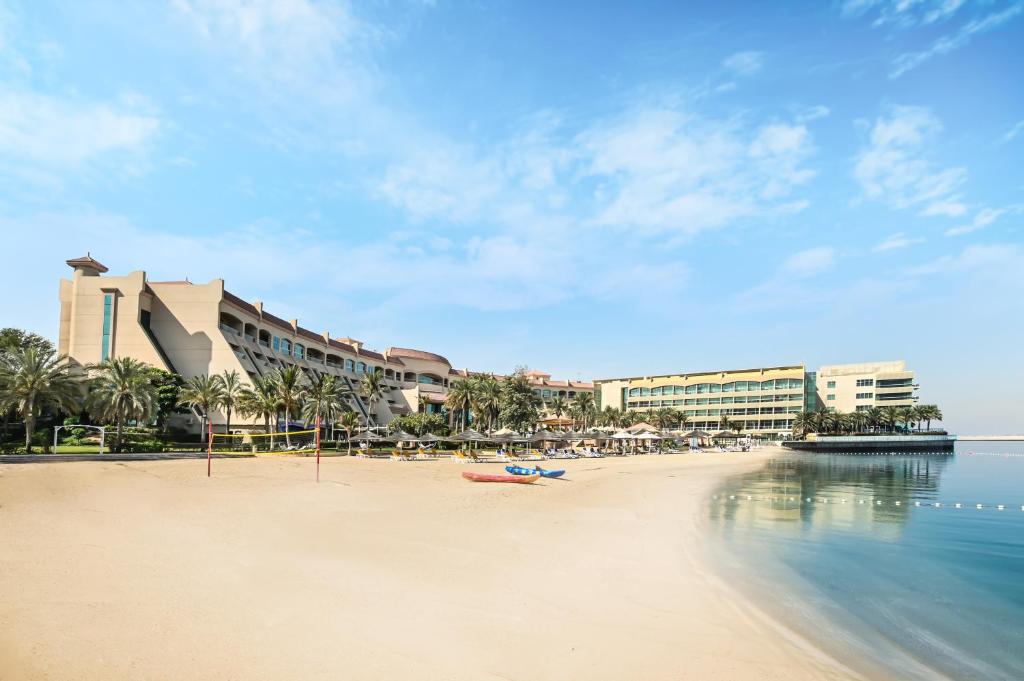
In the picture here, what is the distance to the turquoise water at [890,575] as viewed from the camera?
11242 millimetres

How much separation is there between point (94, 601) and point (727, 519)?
22.7m

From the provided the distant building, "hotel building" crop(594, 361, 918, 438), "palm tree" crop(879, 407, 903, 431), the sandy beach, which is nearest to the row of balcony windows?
"hotel building" crop(594, 361, 918, 438)

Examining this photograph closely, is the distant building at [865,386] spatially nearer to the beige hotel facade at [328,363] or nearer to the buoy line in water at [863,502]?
the beige hotel facade at [328,363]

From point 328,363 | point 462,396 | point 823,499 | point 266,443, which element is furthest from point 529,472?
point 328,363

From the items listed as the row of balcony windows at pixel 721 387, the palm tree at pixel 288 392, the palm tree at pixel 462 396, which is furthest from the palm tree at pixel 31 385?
the row of balcony windows at pixel 721 387

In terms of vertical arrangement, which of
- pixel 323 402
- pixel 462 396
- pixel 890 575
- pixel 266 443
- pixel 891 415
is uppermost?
pixel 462 396

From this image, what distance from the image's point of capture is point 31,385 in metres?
36.5

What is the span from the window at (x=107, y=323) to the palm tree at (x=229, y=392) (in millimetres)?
11618

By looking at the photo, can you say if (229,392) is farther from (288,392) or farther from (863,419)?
(863,419)

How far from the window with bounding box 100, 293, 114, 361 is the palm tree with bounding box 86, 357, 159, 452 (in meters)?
17.7

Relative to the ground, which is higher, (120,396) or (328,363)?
(328,363)

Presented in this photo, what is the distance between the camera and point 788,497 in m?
34.2

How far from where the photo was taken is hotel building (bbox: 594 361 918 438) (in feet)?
402

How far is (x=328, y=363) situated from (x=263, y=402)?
115 feet
